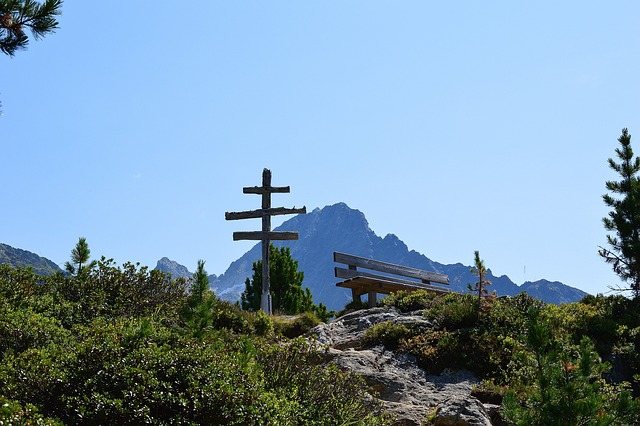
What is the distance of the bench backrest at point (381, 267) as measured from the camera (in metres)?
19.4

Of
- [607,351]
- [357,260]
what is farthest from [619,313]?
[357,260]

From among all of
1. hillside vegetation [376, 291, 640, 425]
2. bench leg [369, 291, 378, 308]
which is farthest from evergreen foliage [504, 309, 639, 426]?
bench leg [369, 291, 378, 308]

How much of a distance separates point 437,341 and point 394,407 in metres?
2.95

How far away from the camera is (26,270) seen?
1388 centimetres

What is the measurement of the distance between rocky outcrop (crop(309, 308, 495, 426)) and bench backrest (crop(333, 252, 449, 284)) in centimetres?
461

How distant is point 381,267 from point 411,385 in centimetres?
867

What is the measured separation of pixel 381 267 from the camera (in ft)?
67.5

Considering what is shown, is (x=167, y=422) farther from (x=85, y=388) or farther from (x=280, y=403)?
(x=280, y=403)

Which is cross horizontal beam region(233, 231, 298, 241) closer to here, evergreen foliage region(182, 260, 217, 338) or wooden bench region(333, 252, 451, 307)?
wooden bench region(333, 252, 451, 307)

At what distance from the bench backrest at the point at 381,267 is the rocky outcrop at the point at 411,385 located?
15.1 ft

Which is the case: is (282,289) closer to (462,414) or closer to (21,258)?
(462,414)

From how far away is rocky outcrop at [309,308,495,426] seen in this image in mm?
9531

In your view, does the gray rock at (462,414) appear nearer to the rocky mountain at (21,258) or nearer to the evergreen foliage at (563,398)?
the evergreen foliage at (563,398)

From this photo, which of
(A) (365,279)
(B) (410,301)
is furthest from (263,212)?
(B) (410,301)
